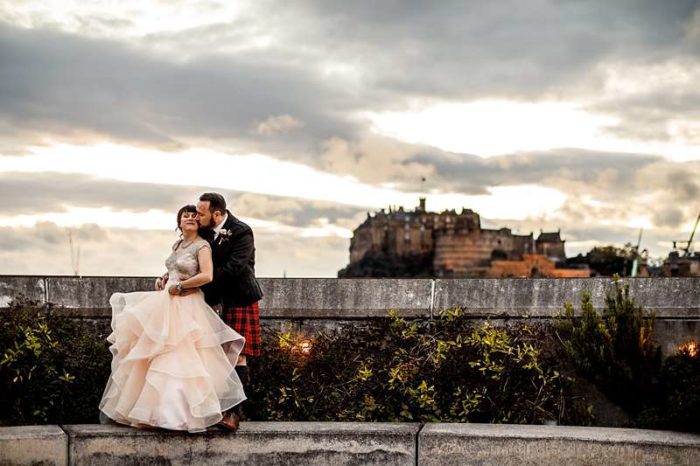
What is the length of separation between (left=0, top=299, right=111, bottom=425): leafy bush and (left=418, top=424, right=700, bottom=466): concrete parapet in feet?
9.71

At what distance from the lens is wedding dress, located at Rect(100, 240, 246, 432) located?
6910 mm

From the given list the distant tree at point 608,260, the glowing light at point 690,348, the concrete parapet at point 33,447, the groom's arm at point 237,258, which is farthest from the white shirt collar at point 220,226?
the distant tree at point 608,260

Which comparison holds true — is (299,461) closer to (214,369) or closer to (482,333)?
(214,369)

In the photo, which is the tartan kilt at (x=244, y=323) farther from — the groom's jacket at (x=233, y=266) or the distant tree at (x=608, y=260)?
the distant tree at (x=608, y=260)

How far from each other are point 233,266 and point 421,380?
2.10 meters

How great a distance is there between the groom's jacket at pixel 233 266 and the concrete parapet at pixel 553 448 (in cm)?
181

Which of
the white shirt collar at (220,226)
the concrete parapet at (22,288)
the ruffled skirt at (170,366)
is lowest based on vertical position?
the ruffled skirt at (170,366)

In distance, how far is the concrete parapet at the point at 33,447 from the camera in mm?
6711

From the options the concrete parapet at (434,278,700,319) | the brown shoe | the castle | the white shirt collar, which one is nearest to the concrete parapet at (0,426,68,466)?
the brown shoe

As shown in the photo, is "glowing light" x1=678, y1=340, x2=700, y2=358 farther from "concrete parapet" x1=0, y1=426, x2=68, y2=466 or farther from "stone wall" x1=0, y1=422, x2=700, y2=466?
"concrete parapet" x1=0, y1=426, x2=68, y2=466

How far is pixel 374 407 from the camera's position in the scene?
8.05 metres

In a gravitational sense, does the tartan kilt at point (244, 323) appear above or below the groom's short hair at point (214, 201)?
below

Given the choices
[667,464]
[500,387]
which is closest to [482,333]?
[500,387]

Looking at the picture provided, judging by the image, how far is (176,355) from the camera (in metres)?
7.01
